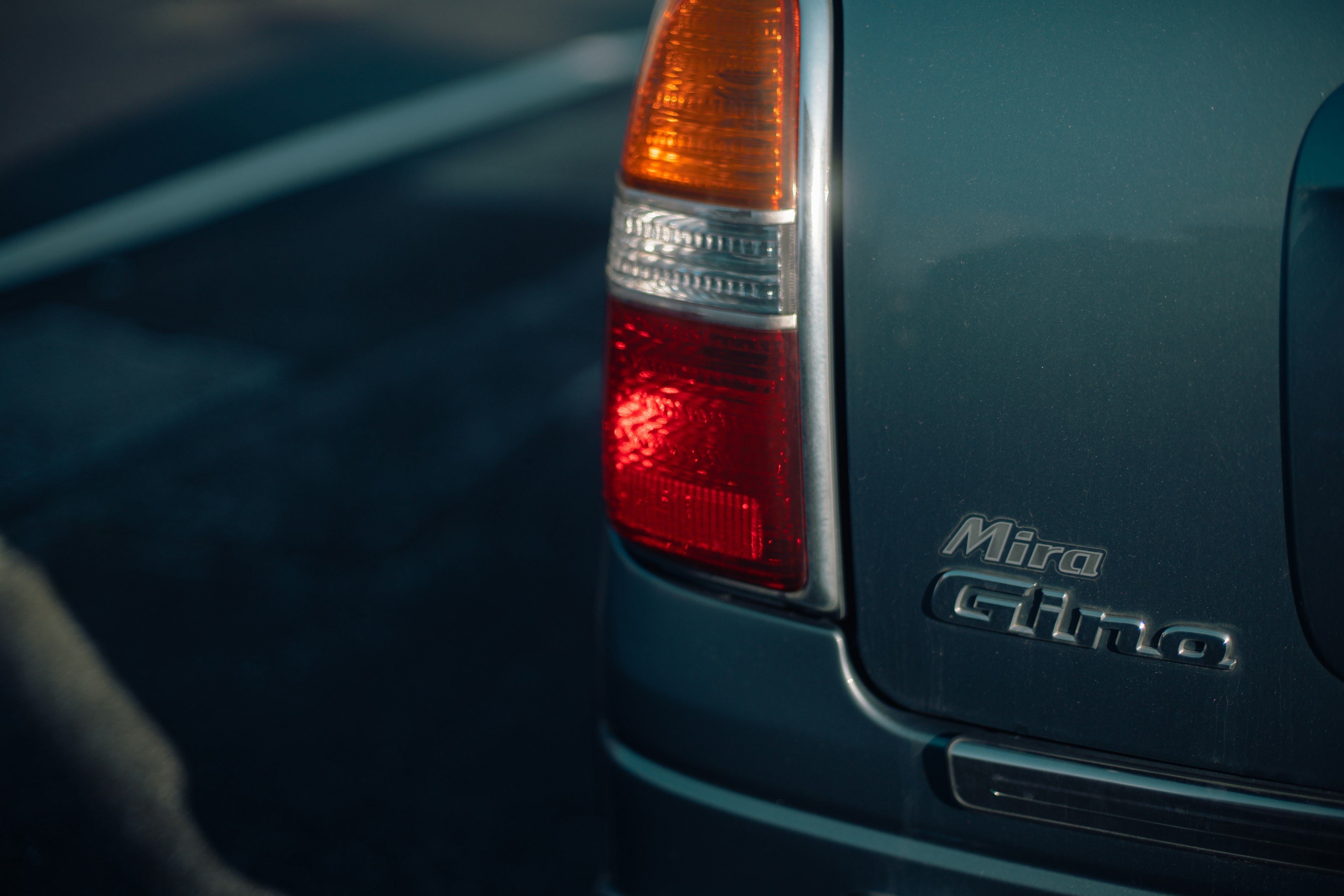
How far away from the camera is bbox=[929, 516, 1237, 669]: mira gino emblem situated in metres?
1.10

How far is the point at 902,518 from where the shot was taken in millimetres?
1148

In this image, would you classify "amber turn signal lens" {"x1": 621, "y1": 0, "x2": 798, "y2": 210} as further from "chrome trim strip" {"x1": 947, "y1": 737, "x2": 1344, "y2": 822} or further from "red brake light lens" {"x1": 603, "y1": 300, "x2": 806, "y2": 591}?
"chrome trim strip" {"x1": 947, "y1": 737, "x2": 1344, "y2": 822}

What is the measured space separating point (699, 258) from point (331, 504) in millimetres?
2439

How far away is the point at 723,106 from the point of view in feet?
3.79

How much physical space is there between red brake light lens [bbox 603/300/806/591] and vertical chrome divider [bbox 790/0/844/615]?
19 mm

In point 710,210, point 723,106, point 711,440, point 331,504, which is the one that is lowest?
point 331,504

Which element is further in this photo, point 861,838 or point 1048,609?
point 861,838

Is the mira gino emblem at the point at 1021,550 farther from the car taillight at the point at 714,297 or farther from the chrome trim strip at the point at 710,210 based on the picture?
the chrome trim strip at the point at 710,210

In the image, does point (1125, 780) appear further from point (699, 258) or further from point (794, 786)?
point (699, 258)

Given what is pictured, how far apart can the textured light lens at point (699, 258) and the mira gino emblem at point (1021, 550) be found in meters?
0.30

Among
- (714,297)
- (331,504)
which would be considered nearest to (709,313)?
(714,297)

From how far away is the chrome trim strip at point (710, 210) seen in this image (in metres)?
1.11

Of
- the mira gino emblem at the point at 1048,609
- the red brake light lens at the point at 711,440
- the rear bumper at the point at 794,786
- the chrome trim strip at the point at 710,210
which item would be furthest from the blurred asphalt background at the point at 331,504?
the chrome trim strip at the point at 710,210

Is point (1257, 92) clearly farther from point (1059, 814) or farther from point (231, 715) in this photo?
point (231, 715)
